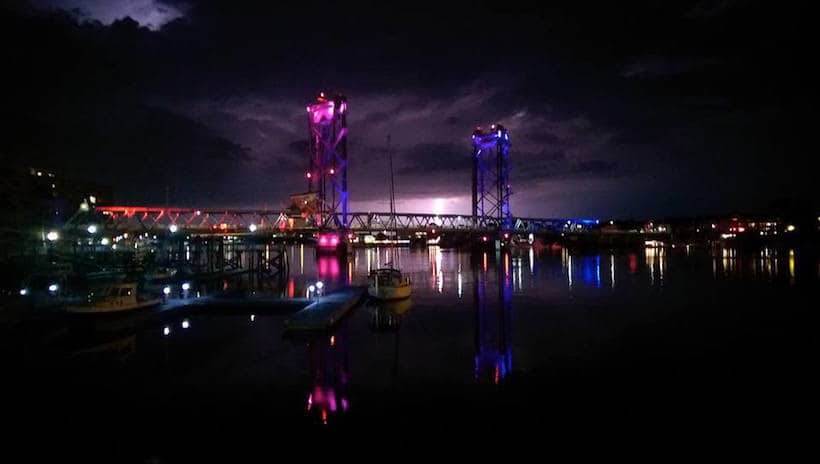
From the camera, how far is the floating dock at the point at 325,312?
22.5 m

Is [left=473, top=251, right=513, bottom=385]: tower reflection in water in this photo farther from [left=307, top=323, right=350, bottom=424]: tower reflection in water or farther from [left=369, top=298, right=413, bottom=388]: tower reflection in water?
[left=307, top=323, right=350, bottom=424]: tower reflection in water

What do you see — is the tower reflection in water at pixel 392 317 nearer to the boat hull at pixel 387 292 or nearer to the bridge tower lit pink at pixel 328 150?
the boat hull at pixel 387 292

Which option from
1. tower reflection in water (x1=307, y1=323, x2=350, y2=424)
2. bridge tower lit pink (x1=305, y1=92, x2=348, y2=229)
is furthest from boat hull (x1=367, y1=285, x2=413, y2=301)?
bridge tower lit pink (x1=305, y1=92, x2=348, y2=229)

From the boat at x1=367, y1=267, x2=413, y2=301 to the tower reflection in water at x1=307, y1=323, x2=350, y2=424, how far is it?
32.8ft

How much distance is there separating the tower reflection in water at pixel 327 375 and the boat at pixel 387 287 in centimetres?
998

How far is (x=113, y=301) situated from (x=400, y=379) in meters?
16.3

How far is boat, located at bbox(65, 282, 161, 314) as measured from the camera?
23311mm

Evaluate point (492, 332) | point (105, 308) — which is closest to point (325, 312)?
point (492, 332)

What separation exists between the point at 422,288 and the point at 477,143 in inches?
3761

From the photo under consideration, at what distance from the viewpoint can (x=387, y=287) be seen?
3269 cm

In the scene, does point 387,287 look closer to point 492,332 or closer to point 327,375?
point 492,332

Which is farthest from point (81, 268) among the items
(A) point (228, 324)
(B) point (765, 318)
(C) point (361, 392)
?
(B) point (765, 318)

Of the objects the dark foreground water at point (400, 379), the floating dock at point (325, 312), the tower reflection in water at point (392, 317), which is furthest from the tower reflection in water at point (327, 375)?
the tower reflection in water at point (392, 317)

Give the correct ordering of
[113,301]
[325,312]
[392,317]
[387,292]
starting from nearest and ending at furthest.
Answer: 1. [113,301]
2. [325,312]
3. [392,317]
4. [387,292]
